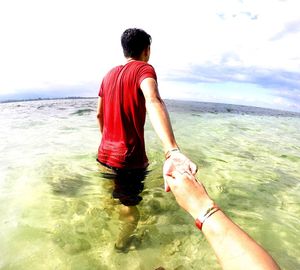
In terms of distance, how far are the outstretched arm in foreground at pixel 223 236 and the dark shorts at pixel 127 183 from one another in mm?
2892

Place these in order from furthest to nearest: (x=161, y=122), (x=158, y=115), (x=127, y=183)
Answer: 1. (x=127, y=183)
2. (x=158, y=115)
3. (x=161, y=122)

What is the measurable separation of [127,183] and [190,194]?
308 centimetres

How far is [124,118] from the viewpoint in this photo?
4.35 meters

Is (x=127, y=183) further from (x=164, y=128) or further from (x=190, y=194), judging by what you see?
(x=190, y=194)

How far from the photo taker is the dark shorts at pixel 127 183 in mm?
4586

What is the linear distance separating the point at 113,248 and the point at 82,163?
4.16m

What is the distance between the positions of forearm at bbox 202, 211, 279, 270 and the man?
241 centimetres

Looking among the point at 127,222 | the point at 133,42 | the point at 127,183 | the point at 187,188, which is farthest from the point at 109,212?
the point at 187,188

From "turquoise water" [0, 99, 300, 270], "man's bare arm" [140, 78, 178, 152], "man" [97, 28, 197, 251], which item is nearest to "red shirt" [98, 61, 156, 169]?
"man" [97, 28, 197, 251]

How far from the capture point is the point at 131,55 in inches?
171

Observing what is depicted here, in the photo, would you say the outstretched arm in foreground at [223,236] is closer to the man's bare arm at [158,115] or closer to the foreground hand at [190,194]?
the foreground hand at [190,194]

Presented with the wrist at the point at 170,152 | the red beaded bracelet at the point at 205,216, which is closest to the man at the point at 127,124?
the wrist at the point at 170,152

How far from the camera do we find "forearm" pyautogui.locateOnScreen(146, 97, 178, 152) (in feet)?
8.07

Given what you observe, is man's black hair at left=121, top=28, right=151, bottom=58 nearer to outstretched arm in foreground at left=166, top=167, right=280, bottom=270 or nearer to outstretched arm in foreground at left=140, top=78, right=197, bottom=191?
outstretched arm in foreground at left=140, top=78, right=197, bottom=191
